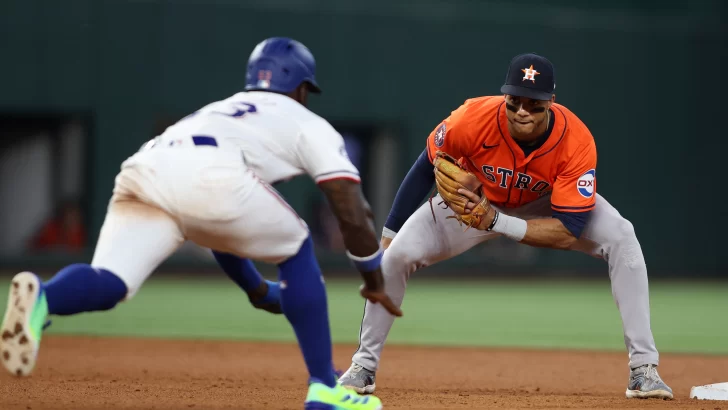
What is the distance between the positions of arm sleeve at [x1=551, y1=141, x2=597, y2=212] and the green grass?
10.1 feet

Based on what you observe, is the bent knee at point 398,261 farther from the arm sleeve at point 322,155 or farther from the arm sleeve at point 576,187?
the arm sleeve at point 322,155

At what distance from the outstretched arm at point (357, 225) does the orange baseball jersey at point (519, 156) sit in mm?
1253

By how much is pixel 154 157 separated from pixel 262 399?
56.7 inches

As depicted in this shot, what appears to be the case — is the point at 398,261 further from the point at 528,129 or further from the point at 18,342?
the point at 18,342

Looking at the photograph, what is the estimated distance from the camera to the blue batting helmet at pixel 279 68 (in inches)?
143

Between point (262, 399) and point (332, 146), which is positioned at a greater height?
point (332, 146)

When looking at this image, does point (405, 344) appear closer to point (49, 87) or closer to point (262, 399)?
point (262, 399)

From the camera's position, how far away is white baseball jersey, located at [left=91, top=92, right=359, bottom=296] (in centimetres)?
333

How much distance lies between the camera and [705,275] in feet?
53.0

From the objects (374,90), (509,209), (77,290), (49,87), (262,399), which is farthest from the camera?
(374,90)

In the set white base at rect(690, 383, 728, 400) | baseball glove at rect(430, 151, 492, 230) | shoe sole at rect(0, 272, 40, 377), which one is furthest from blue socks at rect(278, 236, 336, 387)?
white base at rect(690, 383, 728, 400)

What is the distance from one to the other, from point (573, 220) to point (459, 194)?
0.56 metres

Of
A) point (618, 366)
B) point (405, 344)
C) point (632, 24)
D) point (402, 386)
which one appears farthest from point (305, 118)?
point (632, 24)

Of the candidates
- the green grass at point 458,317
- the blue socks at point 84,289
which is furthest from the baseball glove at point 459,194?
the green grass at point 458,317
